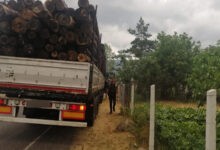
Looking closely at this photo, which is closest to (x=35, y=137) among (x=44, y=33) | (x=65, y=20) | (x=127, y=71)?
(x=44, y=33)

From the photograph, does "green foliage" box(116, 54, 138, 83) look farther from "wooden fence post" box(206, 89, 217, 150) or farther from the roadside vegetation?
"wooden fence post" box(206, 89, 217, 150)

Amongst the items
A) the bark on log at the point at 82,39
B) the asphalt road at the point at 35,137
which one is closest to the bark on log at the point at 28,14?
the bark on log at the point at 82,39

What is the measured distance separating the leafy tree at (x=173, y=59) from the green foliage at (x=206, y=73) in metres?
12.6

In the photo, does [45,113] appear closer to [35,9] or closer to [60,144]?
[60,144]

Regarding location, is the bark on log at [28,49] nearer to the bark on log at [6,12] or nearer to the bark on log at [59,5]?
the bark on log at [6,12]

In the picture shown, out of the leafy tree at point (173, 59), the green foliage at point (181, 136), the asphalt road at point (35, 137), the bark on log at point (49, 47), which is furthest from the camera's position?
the leafy tree at point (173, 59)

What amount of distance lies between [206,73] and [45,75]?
3.60 metres

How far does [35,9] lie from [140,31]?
111 ft

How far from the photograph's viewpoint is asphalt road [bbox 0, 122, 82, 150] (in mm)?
4832

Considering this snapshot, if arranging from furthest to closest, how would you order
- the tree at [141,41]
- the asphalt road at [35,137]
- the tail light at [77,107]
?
the tree at [141,41], the tail light at [77,107], the asphalt road at [35,137]

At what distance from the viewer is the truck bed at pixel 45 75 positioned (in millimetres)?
4918

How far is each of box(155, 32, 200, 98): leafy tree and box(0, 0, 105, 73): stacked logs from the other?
41.6ft

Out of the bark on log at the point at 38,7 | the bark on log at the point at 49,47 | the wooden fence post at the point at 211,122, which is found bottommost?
the wooden fence post at the point at 211,122

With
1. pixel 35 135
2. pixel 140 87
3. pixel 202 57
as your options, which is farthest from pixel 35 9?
pixel 140 87
